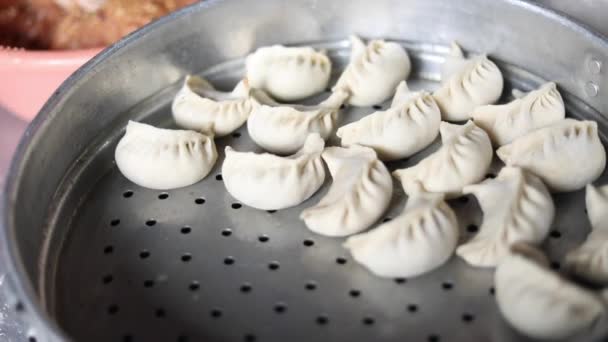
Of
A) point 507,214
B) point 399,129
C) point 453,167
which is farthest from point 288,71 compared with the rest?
point 507,214

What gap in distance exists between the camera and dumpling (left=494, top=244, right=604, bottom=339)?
2.69 ft

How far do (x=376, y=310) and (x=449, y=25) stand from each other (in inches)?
22.7

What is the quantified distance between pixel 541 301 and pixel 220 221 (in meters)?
0.46

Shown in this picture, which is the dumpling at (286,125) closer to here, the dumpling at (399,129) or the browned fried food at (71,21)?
the dumpling at (399,129)

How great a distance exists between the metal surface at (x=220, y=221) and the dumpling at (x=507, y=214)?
3 centimetres

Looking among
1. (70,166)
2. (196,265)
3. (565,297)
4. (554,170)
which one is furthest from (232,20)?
(565,297)

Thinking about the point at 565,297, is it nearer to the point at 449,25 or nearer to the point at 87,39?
the point at 449,25

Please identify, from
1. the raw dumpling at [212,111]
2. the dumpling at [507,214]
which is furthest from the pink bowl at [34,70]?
the dumpling at [507,214]

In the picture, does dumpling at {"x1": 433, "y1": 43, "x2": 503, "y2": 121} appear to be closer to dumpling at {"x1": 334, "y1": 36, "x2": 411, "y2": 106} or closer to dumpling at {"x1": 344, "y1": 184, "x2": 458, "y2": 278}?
dumpling at {"x1": 334, "y1": 36, "x2": 411, "y2": 106}

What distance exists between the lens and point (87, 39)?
1534 millimetres

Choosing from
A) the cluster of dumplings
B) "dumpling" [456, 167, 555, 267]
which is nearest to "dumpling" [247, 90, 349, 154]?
the cluster of dumplings

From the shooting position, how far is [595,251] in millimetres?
903

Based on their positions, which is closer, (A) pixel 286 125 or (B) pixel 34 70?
(A) pixel 286 125

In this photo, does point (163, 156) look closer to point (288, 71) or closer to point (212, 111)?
point (212, 111)
